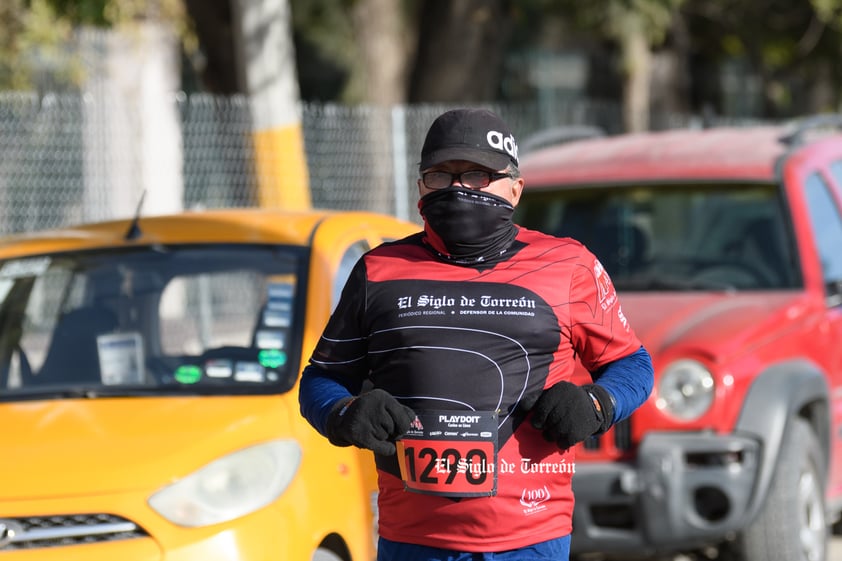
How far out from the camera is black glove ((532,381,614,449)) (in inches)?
120

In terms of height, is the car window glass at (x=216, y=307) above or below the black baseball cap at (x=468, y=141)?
below

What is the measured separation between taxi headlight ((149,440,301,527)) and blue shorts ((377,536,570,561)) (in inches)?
39.2

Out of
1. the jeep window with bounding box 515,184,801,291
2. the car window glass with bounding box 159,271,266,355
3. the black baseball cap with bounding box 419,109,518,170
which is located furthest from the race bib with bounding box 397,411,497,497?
the car window glass with bounding box 159,271,266,355

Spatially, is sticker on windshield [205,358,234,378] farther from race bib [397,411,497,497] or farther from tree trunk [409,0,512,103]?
tree trunk [409,0,512,103]

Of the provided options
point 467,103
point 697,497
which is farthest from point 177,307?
point 697,497

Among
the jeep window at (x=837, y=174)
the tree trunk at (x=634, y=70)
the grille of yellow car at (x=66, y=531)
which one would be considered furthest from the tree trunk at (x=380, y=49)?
the grille of yellow car at (x=66, y=531)

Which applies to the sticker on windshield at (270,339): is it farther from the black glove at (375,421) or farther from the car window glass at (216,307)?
the car window glass at (216,307)

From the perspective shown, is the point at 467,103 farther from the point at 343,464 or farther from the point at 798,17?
the point at 798,17

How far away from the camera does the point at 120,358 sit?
5250 millimetres

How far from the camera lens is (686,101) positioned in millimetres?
24875

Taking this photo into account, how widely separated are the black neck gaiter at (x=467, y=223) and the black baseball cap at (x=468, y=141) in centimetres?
7

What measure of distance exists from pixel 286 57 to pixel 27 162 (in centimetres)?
195

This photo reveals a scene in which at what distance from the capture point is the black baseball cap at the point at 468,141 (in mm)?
3174

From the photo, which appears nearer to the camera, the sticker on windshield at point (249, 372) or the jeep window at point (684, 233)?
the sticker on windshield at point (249, 372)
